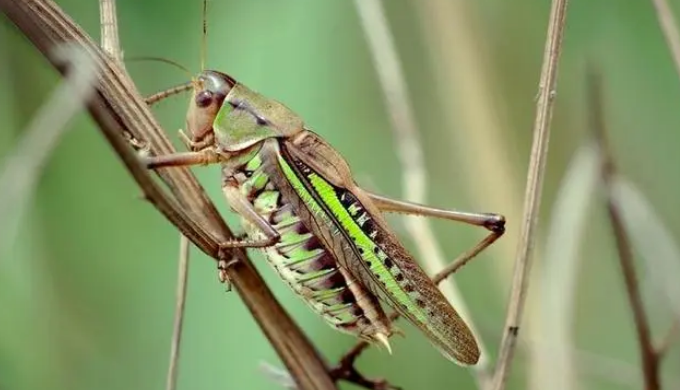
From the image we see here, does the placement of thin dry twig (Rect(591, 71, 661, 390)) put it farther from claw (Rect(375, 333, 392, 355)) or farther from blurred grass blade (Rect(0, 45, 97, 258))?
blurred grass blade (Rect(0, 45, 97, 258))

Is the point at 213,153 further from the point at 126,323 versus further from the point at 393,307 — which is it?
the point at 126,323

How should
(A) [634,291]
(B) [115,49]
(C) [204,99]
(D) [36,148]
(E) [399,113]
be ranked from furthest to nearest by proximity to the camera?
1. (E) [399,113]
2. (C) [204,99]
3. (A) [634,291]
4. (B) [115,49]
5. (D) [36,148]

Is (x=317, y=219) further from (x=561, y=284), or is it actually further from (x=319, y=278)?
(x=561, y=284)

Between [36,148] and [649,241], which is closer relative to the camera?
[36,148]

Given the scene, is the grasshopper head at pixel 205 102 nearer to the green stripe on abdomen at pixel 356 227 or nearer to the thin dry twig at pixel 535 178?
the green stripe on abdomen at pixel 356 227

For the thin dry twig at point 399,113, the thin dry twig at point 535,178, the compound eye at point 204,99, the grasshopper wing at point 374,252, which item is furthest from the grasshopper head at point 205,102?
the thin dry twig at point 535,178

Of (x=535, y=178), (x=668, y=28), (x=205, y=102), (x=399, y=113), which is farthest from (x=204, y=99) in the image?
(x=668, y=28)

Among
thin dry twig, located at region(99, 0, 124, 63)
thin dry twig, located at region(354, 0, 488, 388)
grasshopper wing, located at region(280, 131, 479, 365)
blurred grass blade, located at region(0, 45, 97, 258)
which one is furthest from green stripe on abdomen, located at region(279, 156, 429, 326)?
blurred grass blade, located at region(0, 45, 97, 258)

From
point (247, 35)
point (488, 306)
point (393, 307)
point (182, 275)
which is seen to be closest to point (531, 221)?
point (393, 307)

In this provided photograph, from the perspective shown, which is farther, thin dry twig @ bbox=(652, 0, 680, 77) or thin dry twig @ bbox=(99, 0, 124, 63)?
thin dry twig @ bbox=(652, 0, 680, 77)
